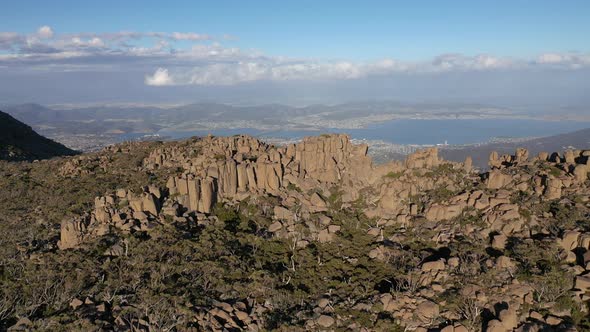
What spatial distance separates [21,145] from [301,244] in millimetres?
75070

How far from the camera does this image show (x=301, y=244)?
110 ft

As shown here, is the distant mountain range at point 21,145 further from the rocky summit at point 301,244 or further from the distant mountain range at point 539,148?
the distant mountain range at point 539,148

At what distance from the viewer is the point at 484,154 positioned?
13338 cm

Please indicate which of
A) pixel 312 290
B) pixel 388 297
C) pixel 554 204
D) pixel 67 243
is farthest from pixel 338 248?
pixel 67 243

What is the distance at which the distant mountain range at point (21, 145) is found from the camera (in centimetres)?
7144

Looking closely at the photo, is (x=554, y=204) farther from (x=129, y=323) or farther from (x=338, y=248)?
(x=129, y=323)

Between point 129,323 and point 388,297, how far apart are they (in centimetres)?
1607

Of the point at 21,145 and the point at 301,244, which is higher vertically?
the point at 21,145

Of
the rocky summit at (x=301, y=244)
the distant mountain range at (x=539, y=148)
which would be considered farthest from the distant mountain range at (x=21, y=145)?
the distant mountain range at (x=539, y=148)

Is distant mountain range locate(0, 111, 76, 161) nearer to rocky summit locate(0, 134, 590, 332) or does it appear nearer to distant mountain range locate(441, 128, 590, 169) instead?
rocky summit locate(0, 134, 590, 332)

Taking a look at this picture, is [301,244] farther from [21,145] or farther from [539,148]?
[539,148]

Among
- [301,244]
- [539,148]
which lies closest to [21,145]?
[301,244]

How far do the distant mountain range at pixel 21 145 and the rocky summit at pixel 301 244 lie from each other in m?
26.4

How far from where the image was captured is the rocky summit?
78.2 feet
